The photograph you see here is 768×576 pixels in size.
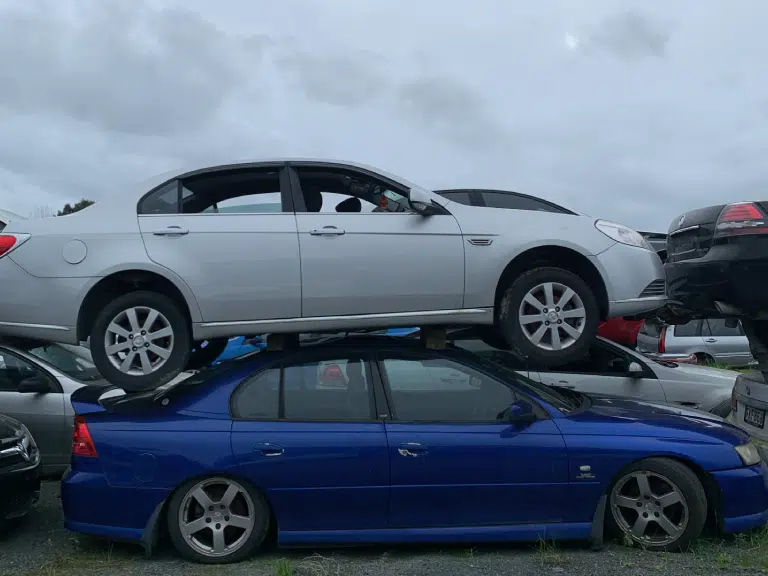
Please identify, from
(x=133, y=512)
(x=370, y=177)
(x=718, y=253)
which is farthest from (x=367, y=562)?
(x=718, y=253)

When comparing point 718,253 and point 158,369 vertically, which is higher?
point 718,253

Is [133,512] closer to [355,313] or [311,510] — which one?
[311,510]

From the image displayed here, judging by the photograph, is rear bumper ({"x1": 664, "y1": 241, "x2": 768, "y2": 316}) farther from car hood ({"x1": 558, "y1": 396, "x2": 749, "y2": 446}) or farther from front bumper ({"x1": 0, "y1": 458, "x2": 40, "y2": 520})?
front bumper ({"x1": 0, "y1": 458, "x2": 40, "y2": 520})

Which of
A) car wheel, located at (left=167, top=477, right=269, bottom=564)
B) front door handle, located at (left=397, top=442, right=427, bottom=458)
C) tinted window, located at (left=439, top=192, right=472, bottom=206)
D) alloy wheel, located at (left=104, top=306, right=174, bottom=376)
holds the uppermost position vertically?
tinted window, located at (left=439, top=192, right=472, bottom=206)

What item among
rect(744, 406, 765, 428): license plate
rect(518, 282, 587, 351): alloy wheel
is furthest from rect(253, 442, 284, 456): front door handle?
rect(744, 406, 765, 428): license plate

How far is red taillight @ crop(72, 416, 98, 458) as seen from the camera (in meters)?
4.23

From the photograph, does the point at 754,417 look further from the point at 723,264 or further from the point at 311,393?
the point at 311,393

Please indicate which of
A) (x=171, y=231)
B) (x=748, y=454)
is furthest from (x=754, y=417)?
(x=171, y=231)

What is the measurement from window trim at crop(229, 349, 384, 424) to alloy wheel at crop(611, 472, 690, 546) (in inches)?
61.1

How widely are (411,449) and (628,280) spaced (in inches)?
71.6

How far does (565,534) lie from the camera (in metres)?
4.20

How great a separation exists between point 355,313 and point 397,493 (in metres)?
1.13

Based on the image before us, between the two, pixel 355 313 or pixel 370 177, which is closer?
pixel 355 313

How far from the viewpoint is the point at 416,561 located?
4.14m
